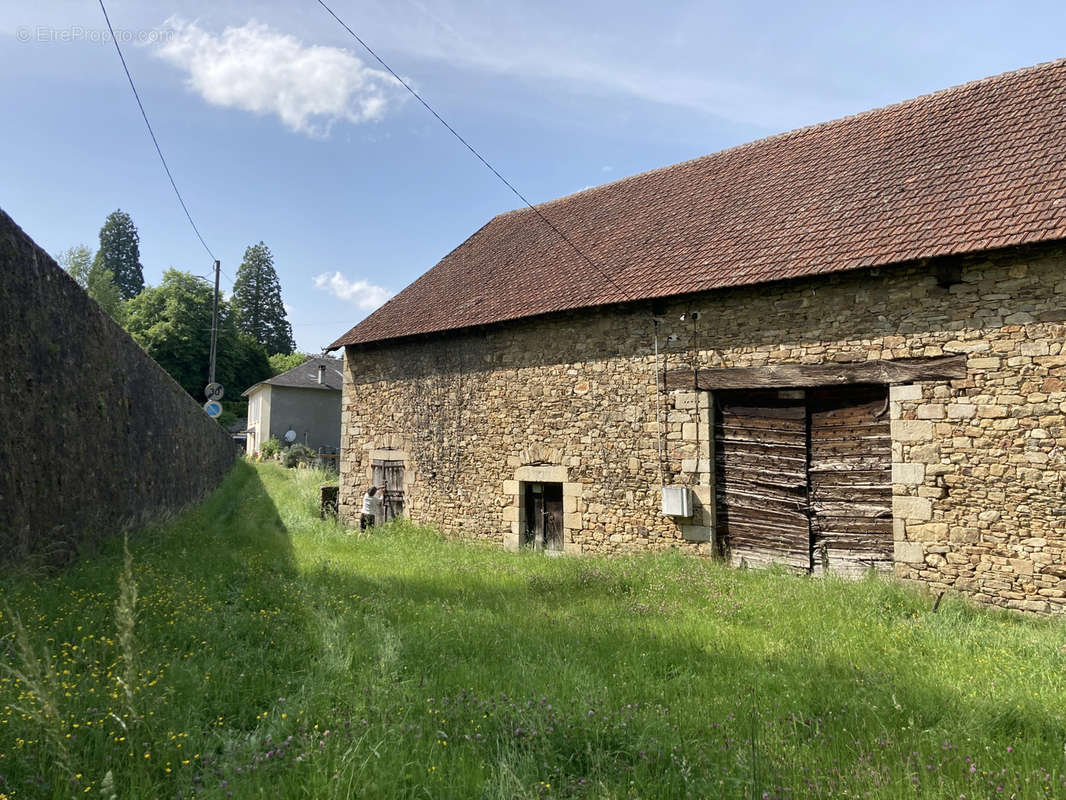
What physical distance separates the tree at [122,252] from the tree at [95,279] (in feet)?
47.4

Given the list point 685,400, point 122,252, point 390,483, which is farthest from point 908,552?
point 122,252

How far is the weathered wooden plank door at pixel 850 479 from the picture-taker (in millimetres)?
8070

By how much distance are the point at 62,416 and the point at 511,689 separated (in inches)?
234

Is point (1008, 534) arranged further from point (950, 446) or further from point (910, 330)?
point (910, 330)

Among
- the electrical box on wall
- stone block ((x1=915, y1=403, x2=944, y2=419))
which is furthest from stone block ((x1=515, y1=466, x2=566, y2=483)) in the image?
stone block ((x1=915, y1=403, x2=944, y2=419))

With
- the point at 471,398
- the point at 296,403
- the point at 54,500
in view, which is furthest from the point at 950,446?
the point at 296,403

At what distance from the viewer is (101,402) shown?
8.35 m

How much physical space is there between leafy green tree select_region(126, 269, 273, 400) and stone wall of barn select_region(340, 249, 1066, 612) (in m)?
35.7

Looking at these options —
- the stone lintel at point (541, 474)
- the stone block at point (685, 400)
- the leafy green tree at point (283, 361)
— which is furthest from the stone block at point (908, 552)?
the leafy green tree at point (283, 361)

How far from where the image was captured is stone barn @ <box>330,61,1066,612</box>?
7.20 meters

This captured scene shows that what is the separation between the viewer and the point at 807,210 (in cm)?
968

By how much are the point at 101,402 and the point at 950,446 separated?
1034 centimetres

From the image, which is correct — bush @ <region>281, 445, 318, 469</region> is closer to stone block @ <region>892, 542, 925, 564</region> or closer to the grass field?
the grass field

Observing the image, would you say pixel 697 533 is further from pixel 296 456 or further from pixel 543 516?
pixel 296 456
